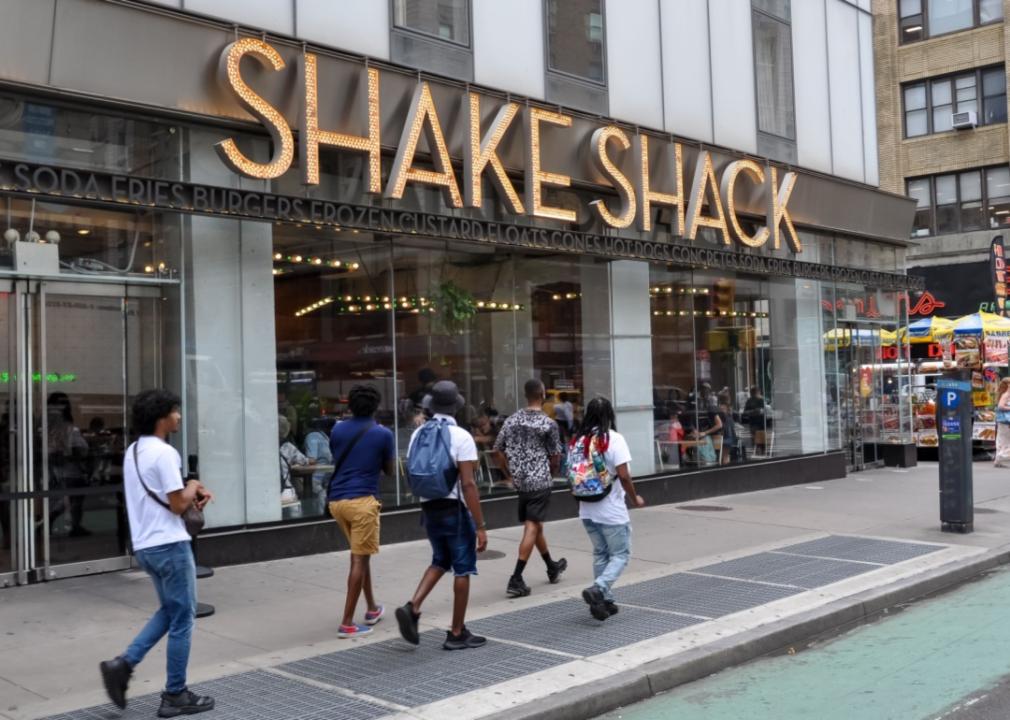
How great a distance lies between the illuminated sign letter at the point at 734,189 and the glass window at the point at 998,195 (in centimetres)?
2124


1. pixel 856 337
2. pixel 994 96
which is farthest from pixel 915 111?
pixel 856 337

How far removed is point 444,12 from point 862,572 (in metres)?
8.09

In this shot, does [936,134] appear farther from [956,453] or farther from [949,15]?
[956,453]

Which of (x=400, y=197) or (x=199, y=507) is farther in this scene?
(x=400, y=197)

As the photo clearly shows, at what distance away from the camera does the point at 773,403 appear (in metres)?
18.2

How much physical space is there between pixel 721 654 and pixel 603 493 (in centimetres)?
148

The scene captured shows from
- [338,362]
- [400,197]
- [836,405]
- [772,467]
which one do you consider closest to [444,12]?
[400,197]

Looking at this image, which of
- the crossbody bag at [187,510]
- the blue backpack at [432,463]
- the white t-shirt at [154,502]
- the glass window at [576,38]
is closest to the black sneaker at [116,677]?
the white t-shirt at [154,502]

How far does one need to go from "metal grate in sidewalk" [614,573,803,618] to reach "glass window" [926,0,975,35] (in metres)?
31.3

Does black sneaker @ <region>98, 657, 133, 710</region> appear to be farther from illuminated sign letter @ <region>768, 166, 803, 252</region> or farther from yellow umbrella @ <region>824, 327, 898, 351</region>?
yellow umbrella @ <region>824, 327, 898, 351</region>

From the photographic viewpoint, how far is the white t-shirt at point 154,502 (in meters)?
5.66

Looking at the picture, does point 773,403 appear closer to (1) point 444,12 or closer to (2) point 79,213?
(1) point 444,12

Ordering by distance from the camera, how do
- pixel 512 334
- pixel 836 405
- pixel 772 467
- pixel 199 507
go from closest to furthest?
pixel 199 507 < pixel 512 334 < pixel 772 467 < pixel 836 405

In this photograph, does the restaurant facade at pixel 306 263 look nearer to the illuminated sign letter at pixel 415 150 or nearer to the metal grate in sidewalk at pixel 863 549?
the illuminated sign letter at pixel 415 150
